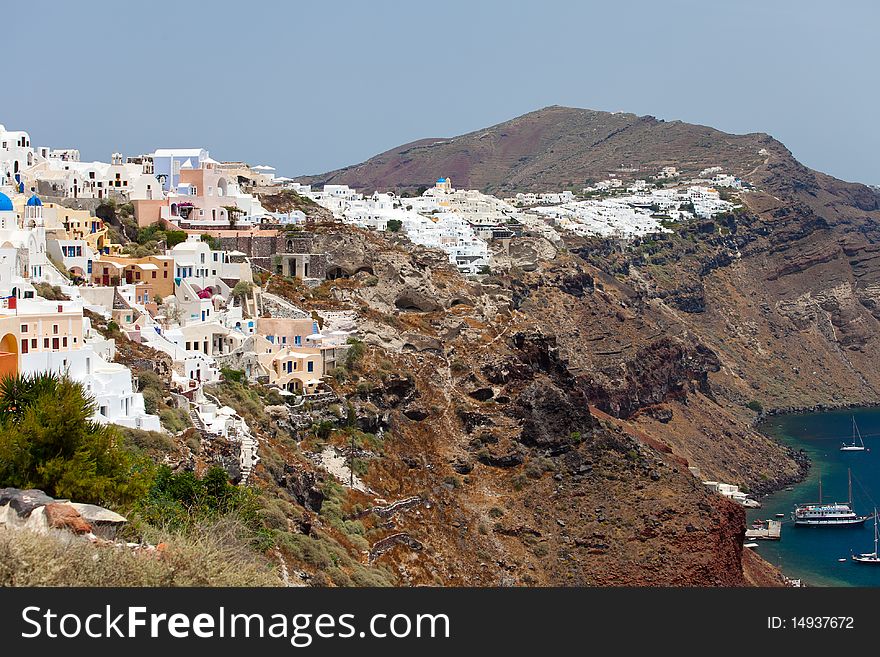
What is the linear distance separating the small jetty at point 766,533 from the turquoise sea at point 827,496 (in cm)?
44

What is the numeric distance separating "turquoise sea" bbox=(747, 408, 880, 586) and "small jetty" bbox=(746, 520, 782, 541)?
0.44m

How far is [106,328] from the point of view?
4275 centimetres

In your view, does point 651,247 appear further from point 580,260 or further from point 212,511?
point 212,511

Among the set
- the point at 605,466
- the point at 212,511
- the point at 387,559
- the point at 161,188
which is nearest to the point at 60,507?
the point at 212,511

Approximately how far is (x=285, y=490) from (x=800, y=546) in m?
42.4

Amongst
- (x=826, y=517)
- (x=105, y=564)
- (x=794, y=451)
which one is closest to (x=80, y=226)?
(x=105, y=564)

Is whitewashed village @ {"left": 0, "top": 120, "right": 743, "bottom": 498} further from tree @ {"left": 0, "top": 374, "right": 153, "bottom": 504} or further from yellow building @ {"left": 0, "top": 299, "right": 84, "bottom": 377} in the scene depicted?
tree @ {"left": 0, "top": 374, "right": 153, "bottom": 504}

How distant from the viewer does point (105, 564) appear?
1862 centimetres

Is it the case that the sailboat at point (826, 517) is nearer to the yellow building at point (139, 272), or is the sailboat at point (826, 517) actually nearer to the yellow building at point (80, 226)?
the yellow building at point (80, 226)

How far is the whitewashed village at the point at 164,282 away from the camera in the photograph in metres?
36.8

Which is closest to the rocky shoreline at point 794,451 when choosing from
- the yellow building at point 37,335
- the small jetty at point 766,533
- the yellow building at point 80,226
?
the small jetty at point 766,533

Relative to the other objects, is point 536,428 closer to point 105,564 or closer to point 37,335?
point 37,335

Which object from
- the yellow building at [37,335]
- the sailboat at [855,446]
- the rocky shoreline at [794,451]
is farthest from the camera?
the sailboat at [855,446]

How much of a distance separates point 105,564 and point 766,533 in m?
62.7
